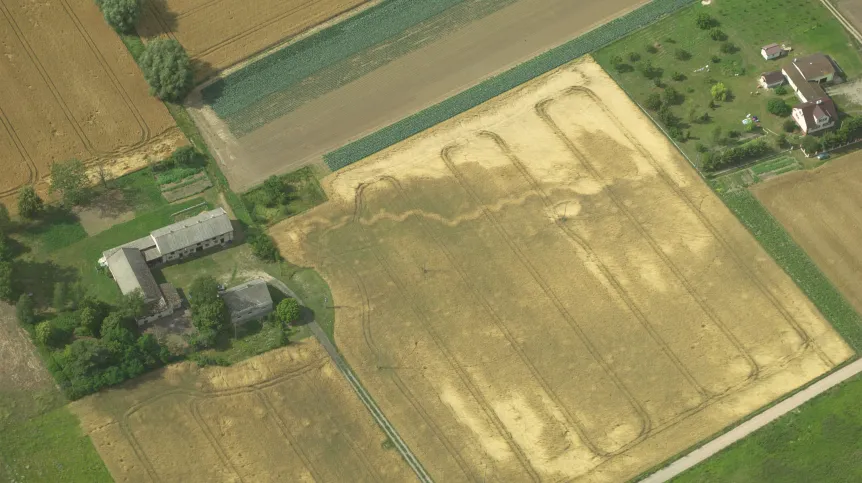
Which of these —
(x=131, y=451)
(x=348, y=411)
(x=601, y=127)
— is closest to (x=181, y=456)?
(x=131, y=451)

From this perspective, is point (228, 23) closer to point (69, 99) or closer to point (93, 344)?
point (69, 99)

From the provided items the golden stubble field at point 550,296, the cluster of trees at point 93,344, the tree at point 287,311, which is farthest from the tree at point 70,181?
the tree at point 287,311

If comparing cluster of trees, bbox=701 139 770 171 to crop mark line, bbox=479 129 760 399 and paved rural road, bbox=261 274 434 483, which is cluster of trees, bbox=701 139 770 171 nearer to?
crop mark line, bbox=479 129 760 399

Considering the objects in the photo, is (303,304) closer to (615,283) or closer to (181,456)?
(181,456)

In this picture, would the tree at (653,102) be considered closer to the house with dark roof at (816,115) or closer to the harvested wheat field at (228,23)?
Answer: the house with dark roof at (816,115)

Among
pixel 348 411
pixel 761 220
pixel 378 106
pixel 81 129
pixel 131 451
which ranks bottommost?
pixel 761 220

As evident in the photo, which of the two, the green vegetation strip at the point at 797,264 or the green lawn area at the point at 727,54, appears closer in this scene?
the green vegetation strip at the point at 797,264

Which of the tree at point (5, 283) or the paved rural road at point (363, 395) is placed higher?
the tree at point (5, 283)
